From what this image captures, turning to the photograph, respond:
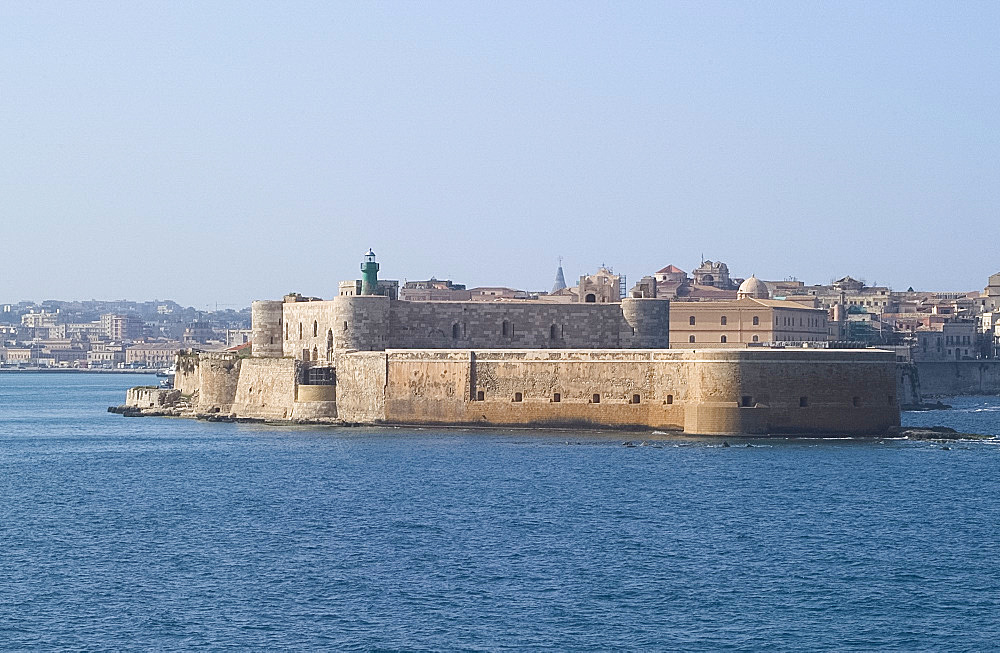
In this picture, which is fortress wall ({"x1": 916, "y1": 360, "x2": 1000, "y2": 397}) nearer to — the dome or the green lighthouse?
the dome

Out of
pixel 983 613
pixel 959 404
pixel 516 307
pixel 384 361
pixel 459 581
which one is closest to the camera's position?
pixel 983 613

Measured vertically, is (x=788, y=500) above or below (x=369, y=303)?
below

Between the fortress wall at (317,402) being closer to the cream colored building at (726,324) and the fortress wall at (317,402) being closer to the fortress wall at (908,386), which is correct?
the cream colored building at (726,324)

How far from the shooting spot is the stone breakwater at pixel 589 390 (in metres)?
45.2

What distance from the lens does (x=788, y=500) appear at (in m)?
35.1

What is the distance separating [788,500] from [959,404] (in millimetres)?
55880

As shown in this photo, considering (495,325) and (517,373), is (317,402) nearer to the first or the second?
(495,325)

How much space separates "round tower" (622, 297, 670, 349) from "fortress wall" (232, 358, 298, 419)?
39.9ft

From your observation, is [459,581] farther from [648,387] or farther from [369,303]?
[369,303]

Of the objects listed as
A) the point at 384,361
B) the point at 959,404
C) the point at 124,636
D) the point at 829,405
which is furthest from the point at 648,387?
the point at 959,404

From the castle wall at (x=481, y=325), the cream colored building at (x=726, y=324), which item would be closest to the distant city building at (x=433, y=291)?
the cream colored building at (x=726, y=324)

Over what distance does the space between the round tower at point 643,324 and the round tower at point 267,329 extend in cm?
1446

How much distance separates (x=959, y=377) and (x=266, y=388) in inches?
2151

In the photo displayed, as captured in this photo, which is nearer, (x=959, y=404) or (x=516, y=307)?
(x=516, y=307)
